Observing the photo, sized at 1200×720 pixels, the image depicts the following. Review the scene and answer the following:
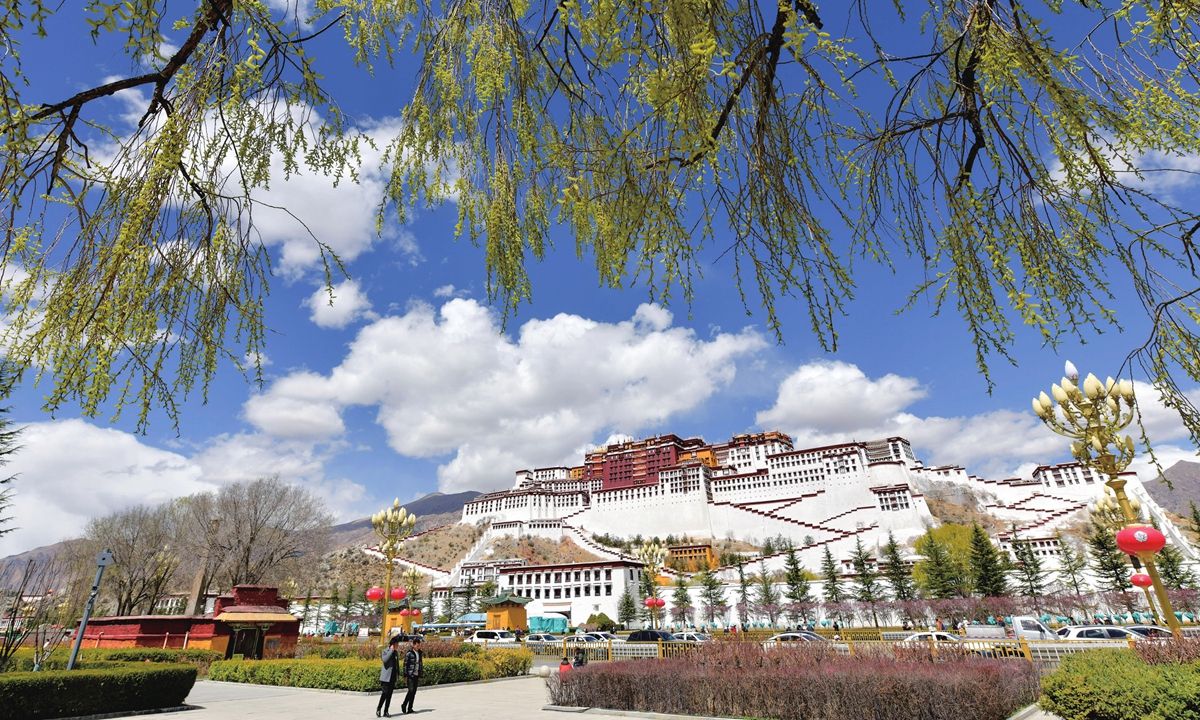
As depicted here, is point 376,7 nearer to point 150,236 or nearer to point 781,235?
point 150,236

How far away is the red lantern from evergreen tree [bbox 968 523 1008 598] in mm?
40074

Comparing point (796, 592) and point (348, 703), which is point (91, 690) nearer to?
point (348, 703)

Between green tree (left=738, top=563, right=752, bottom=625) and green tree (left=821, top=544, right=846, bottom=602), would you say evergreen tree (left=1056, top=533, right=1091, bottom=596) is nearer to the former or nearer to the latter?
green tree (left=821, top=544, right=846, bottom=602)

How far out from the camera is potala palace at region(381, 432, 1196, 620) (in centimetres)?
5394

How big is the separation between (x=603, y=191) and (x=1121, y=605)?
4990 centimetres

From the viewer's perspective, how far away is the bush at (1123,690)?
439cm

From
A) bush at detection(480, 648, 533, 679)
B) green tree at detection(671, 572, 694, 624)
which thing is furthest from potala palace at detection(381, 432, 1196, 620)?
bush at detection(480, 648, 533, 679)

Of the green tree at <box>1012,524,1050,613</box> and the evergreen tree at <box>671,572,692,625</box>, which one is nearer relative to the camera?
the green tree at <box>1012,524,1050,613</box>

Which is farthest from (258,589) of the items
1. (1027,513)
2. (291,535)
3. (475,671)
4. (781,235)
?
(1027,513)

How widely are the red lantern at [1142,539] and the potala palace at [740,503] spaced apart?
150ft

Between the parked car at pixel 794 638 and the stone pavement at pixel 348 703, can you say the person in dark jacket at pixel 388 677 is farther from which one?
the parked car at pixel 794 638

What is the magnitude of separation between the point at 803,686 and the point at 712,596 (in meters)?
43.1

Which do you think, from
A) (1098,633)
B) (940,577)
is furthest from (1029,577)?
(1098,633)

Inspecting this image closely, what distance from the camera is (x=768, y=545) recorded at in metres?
66.1
